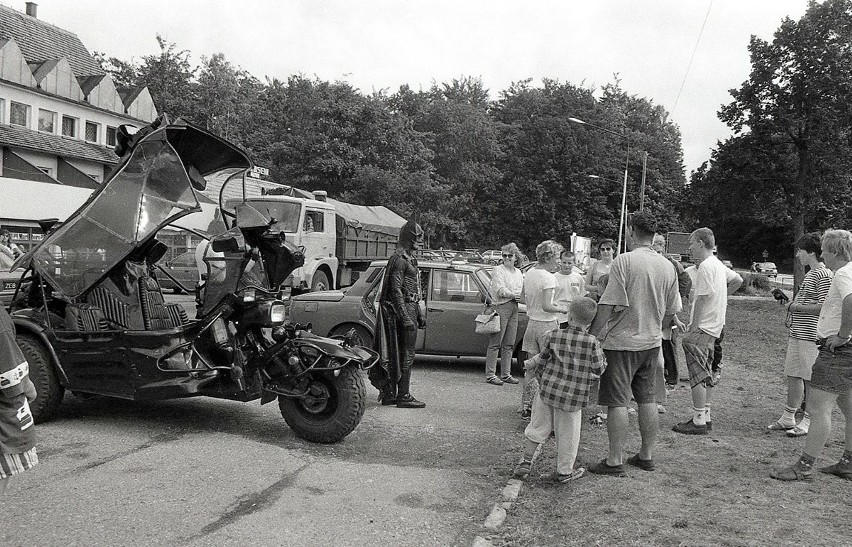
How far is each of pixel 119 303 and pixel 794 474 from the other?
18.0 feet

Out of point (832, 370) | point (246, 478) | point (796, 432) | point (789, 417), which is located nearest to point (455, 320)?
point (789, 417)

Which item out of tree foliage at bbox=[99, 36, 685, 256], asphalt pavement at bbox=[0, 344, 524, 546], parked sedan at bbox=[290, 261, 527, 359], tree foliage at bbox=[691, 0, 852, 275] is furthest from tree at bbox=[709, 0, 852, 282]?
asphalt pavement at bbox=[0, 344, 524, 546]

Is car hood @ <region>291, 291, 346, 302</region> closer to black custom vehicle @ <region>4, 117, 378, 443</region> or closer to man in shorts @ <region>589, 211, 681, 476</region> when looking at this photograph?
black custom vehicle @ <region>4, 117, 378, 443</region>

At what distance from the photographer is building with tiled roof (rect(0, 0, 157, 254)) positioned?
2808 cm

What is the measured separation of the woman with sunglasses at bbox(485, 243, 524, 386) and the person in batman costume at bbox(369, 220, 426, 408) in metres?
1.92

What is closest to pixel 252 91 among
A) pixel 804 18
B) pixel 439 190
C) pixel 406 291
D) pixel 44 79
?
pixel 439 190

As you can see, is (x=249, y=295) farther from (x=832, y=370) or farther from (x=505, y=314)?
(x=832, y=370)

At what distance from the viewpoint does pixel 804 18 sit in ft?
121

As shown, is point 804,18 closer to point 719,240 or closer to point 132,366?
point 132,366

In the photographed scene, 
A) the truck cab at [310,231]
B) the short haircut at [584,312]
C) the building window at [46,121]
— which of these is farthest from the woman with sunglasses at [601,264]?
the building window at [46,121]

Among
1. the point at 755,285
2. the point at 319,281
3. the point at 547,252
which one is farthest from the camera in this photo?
the point at 755,285

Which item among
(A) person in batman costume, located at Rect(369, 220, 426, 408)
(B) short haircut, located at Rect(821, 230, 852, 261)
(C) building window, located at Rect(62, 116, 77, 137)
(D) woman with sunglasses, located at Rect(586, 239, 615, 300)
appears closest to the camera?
(B) short haircut, located at Rect(821, 230, 852, 261)

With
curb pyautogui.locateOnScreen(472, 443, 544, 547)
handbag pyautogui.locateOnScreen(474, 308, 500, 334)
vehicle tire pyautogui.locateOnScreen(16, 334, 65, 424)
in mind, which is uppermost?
handbag pyautogui.locateOnScreen(474, 308, 500, 334)

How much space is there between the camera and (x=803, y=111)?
36.7 meters
